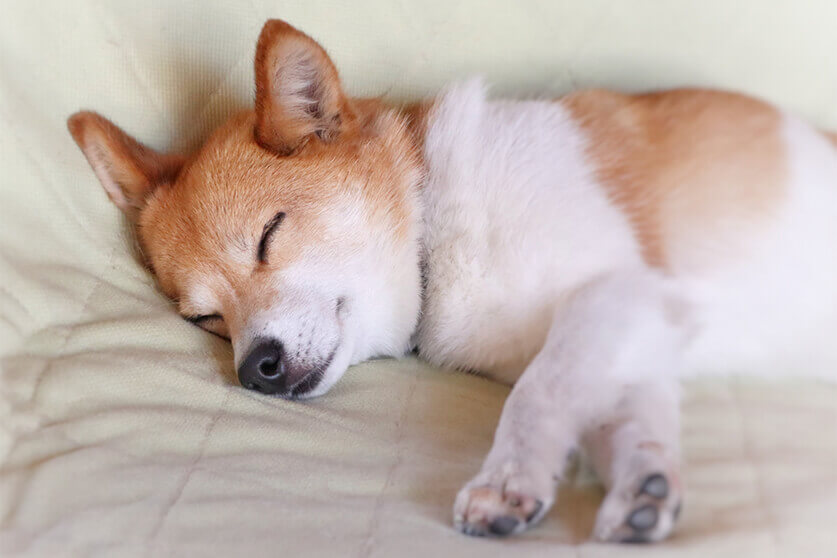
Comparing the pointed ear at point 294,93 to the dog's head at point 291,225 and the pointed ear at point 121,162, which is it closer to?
the dog's head at point 291,225

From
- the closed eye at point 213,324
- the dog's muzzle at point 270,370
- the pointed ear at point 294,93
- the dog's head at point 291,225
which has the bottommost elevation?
the closed eye at point 213,324

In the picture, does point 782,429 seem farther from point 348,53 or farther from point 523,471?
point 348,53

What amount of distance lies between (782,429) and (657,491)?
1.22 ft

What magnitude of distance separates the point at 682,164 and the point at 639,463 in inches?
28.5

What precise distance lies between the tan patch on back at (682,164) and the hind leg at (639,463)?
1.02 feet

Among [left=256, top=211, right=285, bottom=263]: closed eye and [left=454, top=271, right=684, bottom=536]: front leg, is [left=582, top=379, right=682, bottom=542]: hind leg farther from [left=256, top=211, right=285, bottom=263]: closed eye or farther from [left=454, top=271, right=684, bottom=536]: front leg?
[left=256, top=211, right=285, bottom=263]: closed eye

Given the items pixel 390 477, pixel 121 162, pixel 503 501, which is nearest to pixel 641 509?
pixel 503 501

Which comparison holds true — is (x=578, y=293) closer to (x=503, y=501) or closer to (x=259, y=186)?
(x=503, y=501)

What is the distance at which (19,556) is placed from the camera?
1.05 meters

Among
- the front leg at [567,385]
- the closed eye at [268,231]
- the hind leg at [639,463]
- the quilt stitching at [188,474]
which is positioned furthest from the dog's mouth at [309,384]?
the hind leg at [639,463]

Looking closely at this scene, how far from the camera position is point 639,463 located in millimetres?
1211

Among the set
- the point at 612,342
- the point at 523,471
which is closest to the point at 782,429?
the point at 612,342

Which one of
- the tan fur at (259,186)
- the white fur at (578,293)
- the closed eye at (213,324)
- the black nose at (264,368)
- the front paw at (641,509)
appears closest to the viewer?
the front paw at (641,509)

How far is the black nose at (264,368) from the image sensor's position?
1.46 metres
